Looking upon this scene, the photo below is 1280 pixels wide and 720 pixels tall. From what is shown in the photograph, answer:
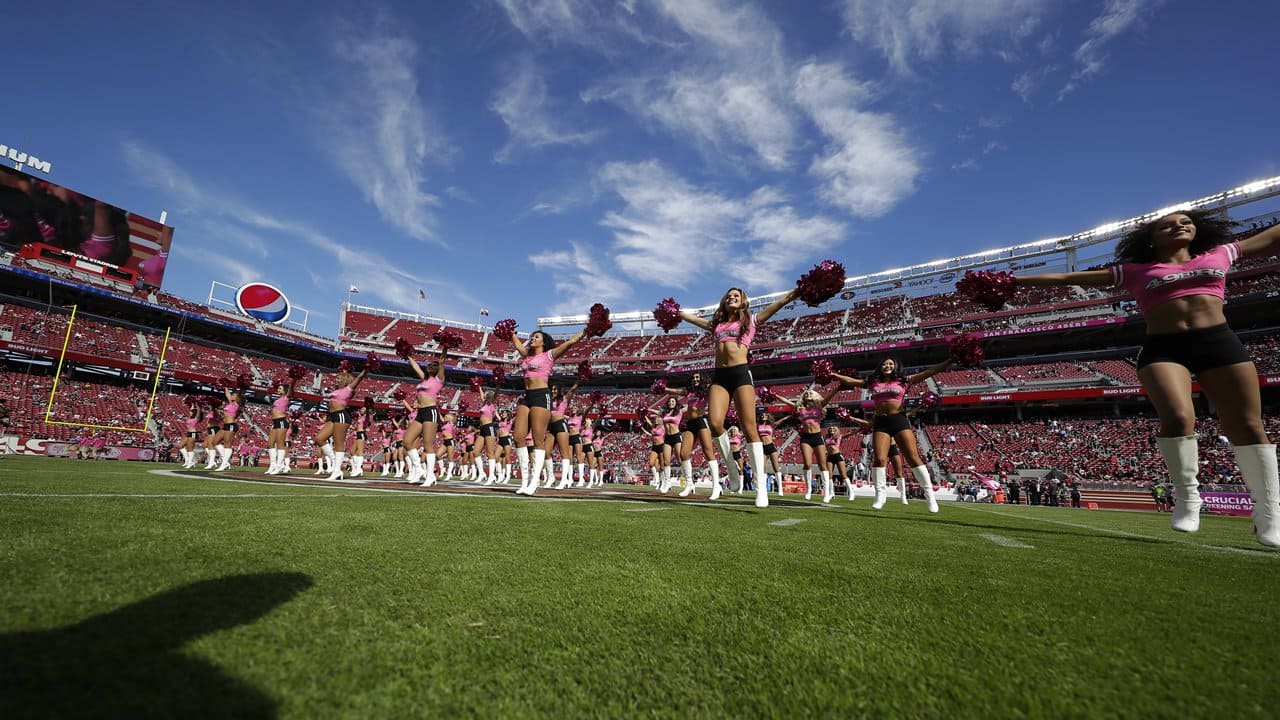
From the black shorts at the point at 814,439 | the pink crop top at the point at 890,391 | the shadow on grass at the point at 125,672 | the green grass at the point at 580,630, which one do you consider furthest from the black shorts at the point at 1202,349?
the black shorts at the point at 814,439

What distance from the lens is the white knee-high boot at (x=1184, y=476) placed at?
400cm

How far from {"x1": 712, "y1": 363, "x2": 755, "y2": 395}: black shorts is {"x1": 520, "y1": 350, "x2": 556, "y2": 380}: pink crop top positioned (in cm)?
315

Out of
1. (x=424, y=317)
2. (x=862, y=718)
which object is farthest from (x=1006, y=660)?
(x=424, y=317)

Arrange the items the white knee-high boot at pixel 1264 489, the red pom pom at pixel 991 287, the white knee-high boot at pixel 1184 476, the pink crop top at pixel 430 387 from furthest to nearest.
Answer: the pink crop top at pixel 430 387
the red pom pom at pixel 991 287
the white knee-high boot at pixel 1184 476
the white knee-high boot at pixel 1264 489

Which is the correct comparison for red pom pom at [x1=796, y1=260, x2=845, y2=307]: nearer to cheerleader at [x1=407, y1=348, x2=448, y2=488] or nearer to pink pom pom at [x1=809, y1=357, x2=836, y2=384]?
pink pom pom at [x1=809, y1=357, x2=836, y2=384]

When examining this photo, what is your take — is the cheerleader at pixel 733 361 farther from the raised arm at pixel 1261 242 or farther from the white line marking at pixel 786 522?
the raised arm at pixel 1261 242

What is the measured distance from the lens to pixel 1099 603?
6.53ft

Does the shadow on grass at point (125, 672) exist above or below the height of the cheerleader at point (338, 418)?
below

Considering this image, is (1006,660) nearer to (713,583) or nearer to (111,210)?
(713,583)

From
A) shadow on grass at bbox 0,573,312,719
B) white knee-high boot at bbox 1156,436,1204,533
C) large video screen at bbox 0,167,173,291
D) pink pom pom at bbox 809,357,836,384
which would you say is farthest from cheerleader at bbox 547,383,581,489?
large video screen at bbox 0,167,173,291

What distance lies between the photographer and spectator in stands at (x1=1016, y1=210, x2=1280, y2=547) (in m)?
3.75

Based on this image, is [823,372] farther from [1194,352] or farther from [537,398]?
[1194,352]

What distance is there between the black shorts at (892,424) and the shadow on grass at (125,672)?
359 inches

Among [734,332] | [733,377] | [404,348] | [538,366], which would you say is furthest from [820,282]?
[404,348]
